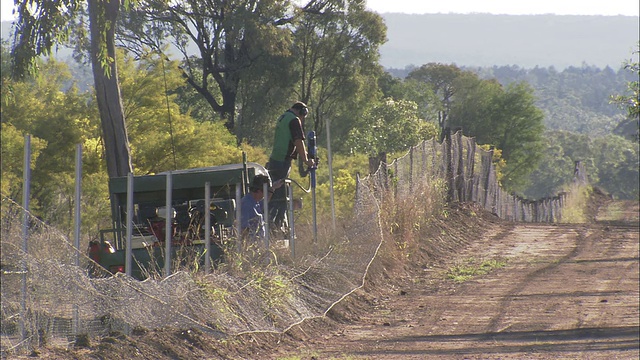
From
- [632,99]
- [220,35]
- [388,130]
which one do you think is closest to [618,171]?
[388,130]

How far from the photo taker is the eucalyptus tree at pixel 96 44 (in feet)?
56.8

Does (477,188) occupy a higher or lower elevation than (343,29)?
lower

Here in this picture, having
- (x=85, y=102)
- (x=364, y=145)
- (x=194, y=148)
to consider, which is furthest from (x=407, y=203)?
(x=364, y=145)

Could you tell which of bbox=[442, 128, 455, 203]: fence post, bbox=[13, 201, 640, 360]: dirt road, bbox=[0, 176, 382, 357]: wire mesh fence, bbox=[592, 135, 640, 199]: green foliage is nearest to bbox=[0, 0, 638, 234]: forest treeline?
bbox=[442, 128, 455, 203]: fence post

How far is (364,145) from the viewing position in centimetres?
4166

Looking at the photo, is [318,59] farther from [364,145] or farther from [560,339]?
[560,339]

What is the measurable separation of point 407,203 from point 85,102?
17098 mm

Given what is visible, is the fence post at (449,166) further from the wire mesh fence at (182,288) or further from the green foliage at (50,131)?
the green foliage at (50,131)

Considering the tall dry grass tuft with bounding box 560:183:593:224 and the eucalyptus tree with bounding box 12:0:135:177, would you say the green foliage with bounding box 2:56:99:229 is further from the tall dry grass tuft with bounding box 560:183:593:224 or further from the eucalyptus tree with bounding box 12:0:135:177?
the tall dry grass tuft with bounding box 560:183:593:224

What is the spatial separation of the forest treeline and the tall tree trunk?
91mm

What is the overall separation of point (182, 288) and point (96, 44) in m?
9.63

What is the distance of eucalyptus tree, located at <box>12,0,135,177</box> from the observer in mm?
17312

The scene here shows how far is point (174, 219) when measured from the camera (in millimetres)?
11266

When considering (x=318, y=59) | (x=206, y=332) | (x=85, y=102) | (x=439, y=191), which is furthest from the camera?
(x=318, y=59)
